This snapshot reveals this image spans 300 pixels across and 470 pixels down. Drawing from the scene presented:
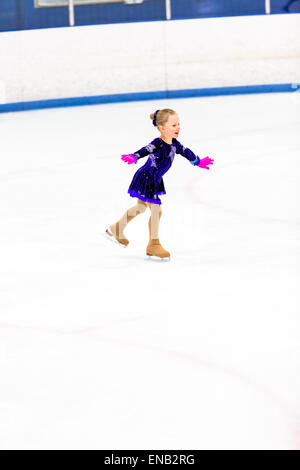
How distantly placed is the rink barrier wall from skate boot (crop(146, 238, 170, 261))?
6321 millimetres

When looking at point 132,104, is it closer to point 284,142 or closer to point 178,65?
point 178,65

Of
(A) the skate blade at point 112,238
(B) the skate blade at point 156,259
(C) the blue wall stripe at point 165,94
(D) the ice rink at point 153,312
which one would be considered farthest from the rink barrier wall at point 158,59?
(B) the skate blade at point 156,259

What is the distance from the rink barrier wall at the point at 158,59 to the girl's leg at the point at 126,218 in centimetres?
608

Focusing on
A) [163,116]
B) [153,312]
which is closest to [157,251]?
[163,116]

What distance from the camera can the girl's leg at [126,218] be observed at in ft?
10.5

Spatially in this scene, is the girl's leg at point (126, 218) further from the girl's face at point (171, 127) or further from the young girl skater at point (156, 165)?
the girl's face at point (171, 127)

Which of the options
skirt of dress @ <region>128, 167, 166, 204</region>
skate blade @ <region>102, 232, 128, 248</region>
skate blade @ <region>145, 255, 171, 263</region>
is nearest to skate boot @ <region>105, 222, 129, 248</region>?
skate blade @ <region>102, 232, 128, 248</region>

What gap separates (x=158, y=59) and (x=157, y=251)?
6809 mm

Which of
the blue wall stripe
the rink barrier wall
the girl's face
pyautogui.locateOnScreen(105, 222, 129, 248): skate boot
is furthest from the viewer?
the blue wall stripe

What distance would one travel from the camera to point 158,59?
9.62 m

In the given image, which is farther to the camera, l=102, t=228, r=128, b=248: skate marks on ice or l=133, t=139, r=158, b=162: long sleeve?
l=102, t=228, r=128, b=248: skate marks on ice

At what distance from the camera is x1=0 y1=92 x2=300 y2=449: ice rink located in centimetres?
183

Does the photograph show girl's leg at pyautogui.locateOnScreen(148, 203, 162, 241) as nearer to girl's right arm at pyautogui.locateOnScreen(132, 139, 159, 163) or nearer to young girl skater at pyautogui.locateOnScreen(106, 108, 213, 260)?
young girl skater at pyautogui.locateOnScreen(106, 108, 213, 260)

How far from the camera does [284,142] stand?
19.6 ft
